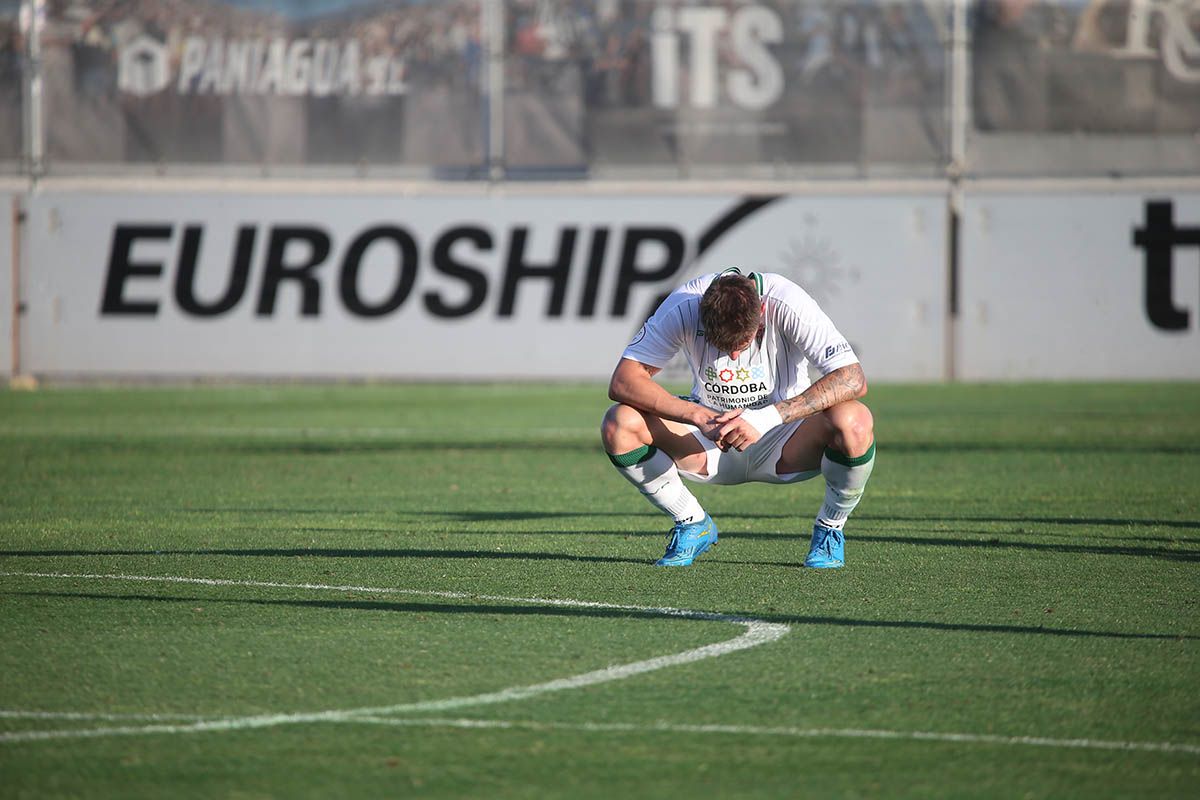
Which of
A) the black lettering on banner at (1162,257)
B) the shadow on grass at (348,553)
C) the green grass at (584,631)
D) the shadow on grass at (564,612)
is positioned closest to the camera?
the green grass at (584,631)

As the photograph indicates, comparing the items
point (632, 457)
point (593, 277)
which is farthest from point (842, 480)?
point (593, 277)

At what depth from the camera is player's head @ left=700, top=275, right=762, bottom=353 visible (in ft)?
22.2

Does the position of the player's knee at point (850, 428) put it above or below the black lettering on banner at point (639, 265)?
above

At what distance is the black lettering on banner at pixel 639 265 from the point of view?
856 inches

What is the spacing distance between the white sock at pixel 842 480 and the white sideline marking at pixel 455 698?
1.27m

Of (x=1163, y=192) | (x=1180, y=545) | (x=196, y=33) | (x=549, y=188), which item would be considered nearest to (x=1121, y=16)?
(x=1163, y=192)

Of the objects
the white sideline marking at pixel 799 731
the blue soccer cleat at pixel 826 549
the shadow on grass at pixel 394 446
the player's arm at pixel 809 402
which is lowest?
the shadow on grass at pixel 394 446

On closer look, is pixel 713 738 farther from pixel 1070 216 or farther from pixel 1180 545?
pixel 1070 216

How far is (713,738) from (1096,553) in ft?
13.3

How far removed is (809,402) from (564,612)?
152 centimetres

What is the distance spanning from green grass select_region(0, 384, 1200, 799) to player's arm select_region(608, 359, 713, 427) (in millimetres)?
689

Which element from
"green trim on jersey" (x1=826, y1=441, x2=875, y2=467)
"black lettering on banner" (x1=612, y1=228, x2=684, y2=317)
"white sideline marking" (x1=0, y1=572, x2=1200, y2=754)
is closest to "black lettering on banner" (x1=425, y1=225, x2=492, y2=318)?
"black lettering on banner" (x1=612, y1=228, x2=684, y2=317)

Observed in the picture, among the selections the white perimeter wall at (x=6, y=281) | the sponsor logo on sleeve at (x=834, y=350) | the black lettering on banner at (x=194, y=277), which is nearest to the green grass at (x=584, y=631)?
the sponsor logo on sleeve at (x=834, y=350)

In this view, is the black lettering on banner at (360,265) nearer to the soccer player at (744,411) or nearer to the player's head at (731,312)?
the soccer player at (744,411)
